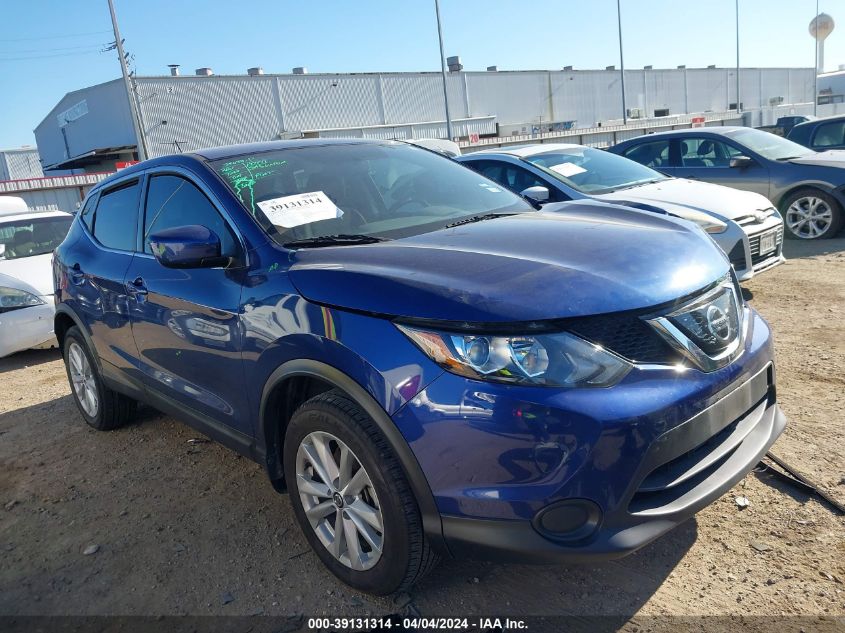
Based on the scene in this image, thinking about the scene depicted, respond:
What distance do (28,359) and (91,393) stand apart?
11.3 feet

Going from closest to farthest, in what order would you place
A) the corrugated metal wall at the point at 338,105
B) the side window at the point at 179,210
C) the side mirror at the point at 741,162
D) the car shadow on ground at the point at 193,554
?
the car shadow on ground at the point at 193,554
the side window at the point at 179,210
the side mirror at the point at 741,162
the corrugated metal wall at the point at 338,105

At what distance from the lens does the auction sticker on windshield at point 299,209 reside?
113 inches

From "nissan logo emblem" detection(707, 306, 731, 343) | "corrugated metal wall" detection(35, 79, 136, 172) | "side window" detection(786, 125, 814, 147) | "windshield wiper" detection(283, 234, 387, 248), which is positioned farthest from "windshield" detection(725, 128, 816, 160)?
"corrugated metal wall" detection(35, 79, 136, 172)

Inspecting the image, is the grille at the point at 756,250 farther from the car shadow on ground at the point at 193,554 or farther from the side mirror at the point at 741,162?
the car shadow on ground at the point at 193,554


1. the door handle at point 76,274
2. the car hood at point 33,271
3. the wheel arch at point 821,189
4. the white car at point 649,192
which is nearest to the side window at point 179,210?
the door handle at point 76,274

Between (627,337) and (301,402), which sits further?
(301,402)

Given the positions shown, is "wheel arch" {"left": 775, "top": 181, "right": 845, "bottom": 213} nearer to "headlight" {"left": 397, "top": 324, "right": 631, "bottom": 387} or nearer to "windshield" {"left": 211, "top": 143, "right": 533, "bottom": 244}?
"windshield" {"left": 211, "top": 143, "right": 533, "bottom": 244}

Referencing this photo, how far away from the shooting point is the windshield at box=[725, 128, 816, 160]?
880 cm

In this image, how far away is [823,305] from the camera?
5.71 m

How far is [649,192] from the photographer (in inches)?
258

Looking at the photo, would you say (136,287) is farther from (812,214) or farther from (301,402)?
(812,214)

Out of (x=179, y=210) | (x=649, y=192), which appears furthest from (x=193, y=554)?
(x=649, y=192)

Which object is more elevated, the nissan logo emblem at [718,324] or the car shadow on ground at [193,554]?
the nissan logo emblem at [718,324]

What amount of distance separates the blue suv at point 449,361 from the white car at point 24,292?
4198 mm
